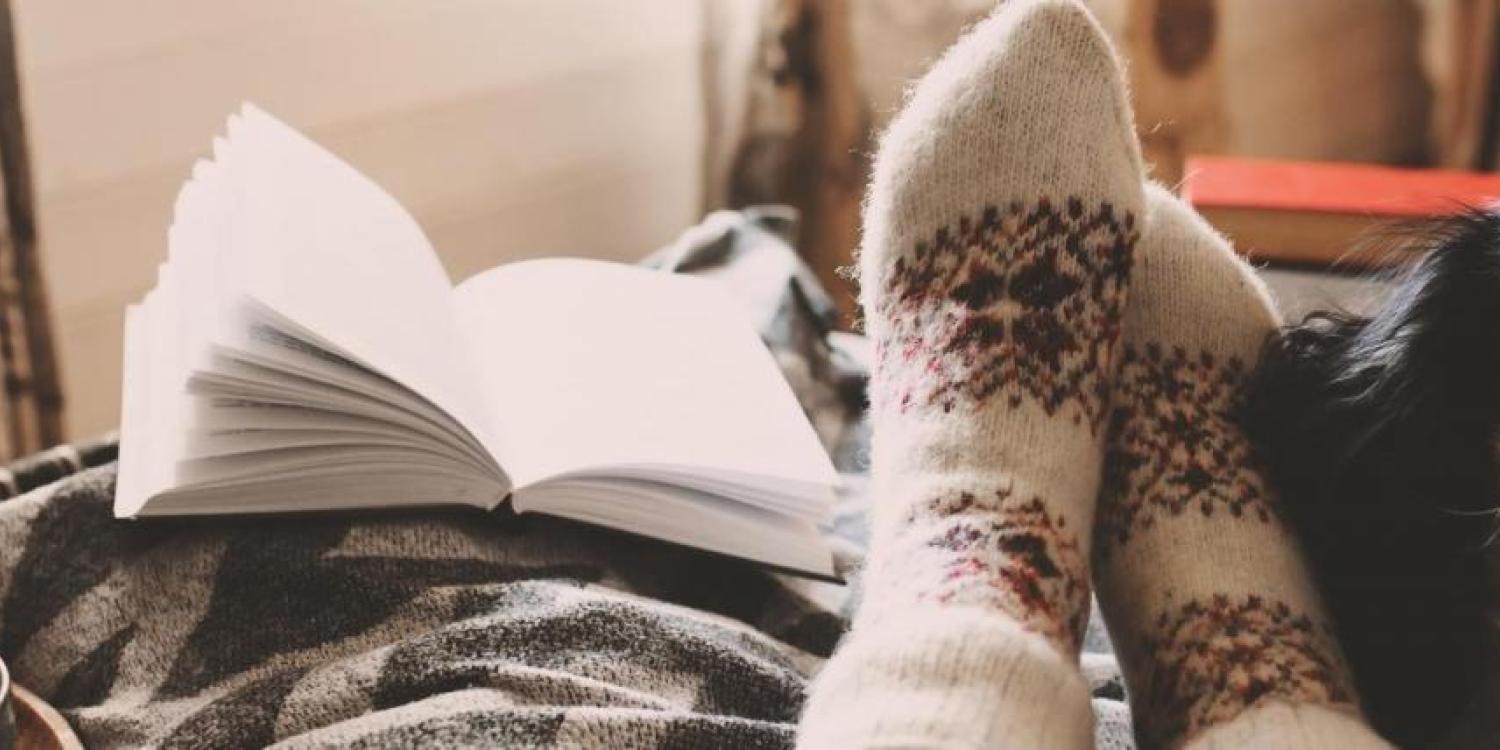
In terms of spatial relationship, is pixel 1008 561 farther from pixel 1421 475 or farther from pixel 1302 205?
pixel 1302 205

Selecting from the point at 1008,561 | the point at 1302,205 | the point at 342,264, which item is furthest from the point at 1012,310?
the point at 1302,205

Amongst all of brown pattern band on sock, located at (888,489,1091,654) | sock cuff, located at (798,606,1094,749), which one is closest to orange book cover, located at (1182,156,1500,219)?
brown pattern band on sock, located at (888,489,1091,654)

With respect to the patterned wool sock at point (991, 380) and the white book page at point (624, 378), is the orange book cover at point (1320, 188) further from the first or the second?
the white book page at point (624, 378)

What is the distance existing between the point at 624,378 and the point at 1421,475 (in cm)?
36

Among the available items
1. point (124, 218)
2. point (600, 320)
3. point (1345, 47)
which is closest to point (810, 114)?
point (124, 218)

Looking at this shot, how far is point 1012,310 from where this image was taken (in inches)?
28.1

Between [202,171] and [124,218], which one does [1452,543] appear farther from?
[124,218]

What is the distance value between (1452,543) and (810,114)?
116 cm

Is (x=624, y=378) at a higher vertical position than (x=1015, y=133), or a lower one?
lower

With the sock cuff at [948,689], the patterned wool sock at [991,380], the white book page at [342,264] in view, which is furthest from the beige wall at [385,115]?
the sock cuff at [948,689]

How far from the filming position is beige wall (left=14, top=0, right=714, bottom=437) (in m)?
1.18

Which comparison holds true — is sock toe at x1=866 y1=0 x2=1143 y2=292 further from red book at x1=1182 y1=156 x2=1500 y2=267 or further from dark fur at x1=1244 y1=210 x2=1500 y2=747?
red book at x1=1182 y1=156 x2=1500 y2=267

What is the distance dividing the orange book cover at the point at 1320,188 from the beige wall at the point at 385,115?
0.68 metres

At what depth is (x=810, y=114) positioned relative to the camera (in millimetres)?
1651
